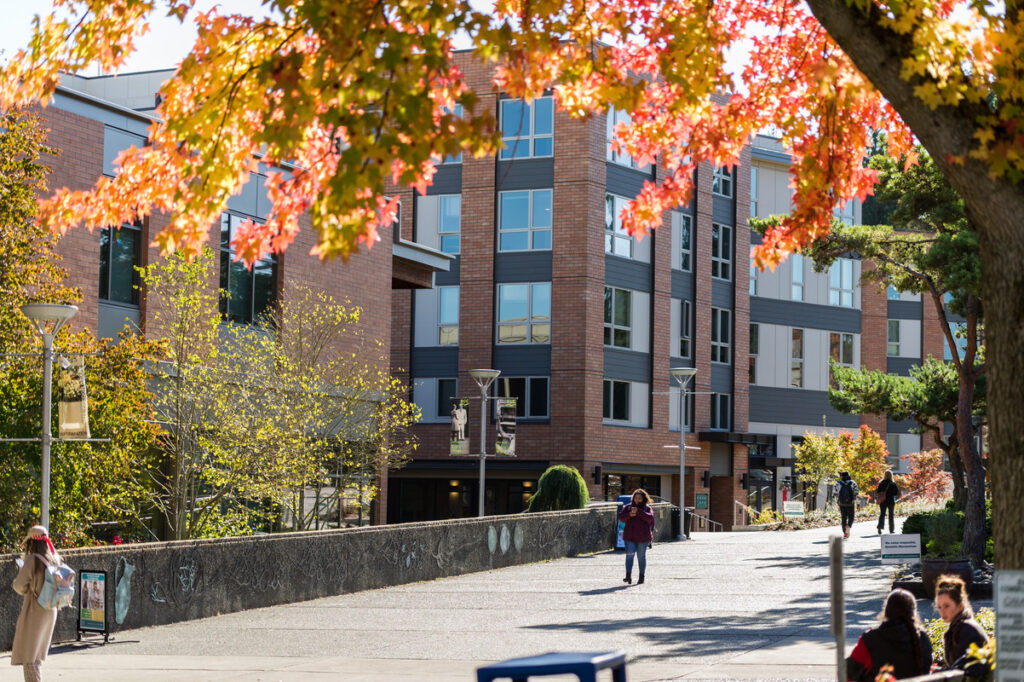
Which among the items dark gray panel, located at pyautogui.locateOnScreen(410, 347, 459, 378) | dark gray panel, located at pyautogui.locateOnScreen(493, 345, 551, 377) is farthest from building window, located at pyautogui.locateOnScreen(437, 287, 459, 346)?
dark gray panel, located at pyautogui.locateOnScreen(493, 345, 551, 377)

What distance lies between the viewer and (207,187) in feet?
23.9

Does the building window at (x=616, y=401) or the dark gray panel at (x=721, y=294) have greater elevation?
the dark gray panel at (x=721, y=294)

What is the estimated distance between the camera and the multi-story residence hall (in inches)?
1688

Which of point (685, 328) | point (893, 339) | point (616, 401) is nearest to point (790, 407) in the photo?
point (685, 328)

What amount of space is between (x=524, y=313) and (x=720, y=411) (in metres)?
9.61

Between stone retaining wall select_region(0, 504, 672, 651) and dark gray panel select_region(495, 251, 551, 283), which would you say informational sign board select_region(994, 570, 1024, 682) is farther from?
dark gray panel select_region(495, 251, 551, 283)

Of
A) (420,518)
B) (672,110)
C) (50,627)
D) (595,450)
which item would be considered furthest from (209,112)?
(420,518)

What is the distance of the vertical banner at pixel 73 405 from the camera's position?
17078mm

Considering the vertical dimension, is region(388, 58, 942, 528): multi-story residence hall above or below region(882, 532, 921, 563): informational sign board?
above

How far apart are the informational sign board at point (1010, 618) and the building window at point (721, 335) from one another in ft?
141

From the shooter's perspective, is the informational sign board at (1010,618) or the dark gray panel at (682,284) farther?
the dark gray panel at (682,284)

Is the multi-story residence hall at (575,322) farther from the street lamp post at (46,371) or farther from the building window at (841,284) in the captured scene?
the street lamp post at (46,371)

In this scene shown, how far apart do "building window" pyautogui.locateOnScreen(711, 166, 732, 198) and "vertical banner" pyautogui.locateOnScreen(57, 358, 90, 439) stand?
34.3 metres

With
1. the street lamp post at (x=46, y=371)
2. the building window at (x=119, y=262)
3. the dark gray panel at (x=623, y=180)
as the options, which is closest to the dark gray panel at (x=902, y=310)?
the dark gray panel at (x=623, y=180)
